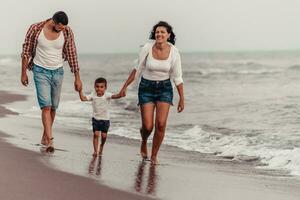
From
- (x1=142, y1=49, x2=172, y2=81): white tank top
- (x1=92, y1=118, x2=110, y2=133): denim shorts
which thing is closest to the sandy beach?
(x1=92, y1=118, x2=110, y2=133): denim shorts

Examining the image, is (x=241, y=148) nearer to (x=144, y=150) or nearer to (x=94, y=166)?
(x=144, y=150)

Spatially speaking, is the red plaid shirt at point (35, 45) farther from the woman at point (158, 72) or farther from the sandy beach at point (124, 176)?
the sandy beach at point (124, 176)

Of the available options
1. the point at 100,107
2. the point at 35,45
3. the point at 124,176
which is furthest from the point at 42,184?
the point at 100,107

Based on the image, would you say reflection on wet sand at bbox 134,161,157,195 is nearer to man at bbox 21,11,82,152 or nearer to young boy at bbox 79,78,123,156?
young boy at bbox 79,78,123,156

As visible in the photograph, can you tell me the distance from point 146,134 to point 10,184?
2.95 metres

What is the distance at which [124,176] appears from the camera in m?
5.68

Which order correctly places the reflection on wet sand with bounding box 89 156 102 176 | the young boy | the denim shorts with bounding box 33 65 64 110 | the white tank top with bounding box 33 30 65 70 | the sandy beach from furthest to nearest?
the young boy < the denim shorts with bounding box 33 65 64 110 < the white tank top with bounding box 33 30 65 70 < the reflection on wet sand with bounding box 89 156 102 176 < the sandy beach

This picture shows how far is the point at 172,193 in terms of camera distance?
500 centimetres

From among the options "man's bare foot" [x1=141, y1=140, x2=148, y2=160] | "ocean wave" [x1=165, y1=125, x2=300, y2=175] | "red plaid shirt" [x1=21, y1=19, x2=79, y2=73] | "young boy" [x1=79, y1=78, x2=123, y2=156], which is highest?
"red plaid shirt" [x1=21, y1=19, x2=79, y2=73]

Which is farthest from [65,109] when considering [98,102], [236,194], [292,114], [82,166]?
[236,194]

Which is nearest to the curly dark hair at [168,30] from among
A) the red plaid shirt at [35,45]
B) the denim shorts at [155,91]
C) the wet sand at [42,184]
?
the denim shorts at [155,91]

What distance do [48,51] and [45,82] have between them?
0.38m

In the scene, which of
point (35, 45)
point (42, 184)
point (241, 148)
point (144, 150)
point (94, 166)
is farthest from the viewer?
point (241, 148)

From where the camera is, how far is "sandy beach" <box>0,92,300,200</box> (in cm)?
465
